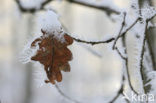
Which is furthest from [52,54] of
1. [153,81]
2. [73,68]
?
[73,68]

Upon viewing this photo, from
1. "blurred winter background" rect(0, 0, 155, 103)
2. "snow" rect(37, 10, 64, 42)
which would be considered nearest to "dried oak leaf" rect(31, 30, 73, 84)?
"snow" rect(37, 10, 64, 42)

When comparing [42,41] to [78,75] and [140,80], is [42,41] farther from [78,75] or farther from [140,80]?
[78,75]

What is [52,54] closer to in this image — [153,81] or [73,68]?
[153,81]

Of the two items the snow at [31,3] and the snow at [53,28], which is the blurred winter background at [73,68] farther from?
the snow at [53,28]

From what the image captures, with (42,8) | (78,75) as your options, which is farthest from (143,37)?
(78,75)

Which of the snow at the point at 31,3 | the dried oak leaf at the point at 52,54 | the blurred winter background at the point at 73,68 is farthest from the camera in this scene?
the blurred winter background at the point at 73,68

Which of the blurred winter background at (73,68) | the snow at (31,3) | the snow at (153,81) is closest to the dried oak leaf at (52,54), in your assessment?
the snow at (153,81)

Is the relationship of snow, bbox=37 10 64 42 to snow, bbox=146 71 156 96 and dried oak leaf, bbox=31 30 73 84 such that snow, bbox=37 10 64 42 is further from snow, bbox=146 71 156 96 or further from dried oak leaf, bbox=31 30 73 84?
snow, bbox=146 71 156 96

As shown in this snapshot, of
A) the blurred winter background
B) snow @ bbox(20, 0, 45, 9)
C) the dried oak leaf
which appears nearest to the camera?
the dried oak leaf
